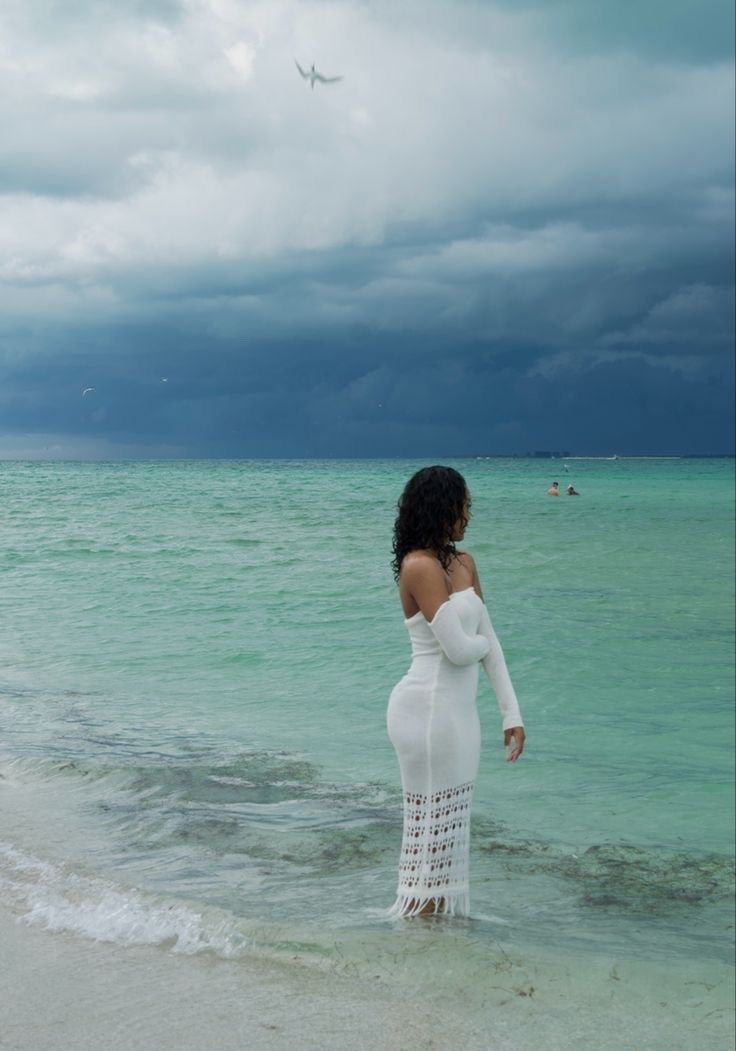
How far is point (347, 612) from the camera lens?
16.2m

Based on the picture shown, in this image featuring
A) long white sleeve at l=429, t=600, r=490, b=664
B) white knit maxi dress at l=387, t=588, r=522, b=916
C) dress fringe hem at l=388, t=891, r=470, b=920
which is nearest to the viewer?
long white sleeve at l=429, t=600, r=490, b=664

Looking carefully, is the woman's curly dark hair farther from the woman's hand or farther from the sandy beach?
the sandy beach

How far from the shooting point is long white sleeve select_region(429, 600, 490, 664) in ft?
13.8

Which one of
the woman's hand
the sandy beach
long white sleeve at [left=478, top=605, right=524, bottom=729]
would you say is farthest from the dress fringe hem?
long white sleeve at [left=478, top=605, right=524, bottom=729]

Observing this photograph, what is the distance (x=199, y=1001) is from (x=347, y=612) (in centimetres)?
1231

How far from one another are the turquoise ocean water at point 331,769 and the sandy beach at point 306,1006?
0.16 metres

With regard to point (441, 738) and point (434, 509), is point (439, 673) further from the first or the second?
point (434, 509)

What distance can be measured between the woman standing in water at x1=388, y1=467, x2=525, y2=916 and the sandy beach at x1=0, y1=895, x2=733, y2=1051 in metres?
0.67

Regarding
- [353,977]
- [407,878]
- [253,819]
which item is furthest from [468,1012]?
[253,819]

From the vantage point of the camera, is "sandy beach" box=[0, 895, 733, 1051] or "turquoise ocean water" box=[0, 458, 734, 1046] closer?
"sandy beach" box=[0, 895, 733, 1051]

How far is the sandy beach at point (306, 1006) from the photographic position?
360cm

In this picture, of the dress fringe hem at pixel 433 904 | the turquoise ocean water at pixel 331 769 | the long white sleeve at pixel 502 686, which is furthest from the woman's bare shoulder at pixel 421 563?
the turquoise ocean water at pixel 331 769

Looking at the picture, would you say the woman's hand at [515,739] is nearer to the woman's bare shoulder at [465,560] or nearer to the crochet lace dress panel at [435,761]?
the crochet lace dress panel at [435,761]

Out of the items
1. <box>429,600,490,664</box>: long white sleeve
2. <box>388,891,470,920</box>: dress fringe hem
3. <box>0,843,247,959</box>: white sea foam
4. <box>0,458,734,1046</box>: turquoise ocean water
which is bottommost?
<box>0,458,734,1046</box>: turquoise ocean water
